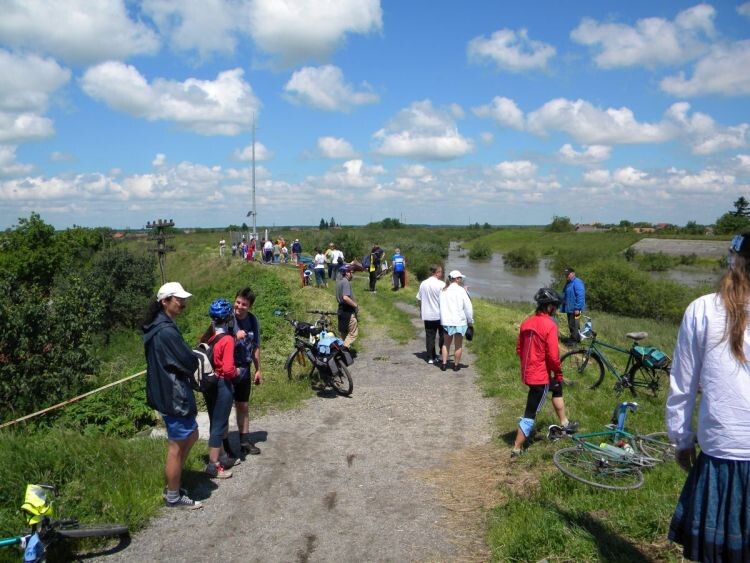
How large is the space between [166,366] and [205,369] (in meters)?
0.50

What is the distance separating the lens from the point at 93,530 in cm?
401

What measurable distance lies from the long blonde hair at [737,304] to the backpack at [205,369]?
12.1 ft

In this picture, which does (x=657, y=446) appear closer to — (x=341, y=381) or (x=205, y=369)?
(x=205, y=369)

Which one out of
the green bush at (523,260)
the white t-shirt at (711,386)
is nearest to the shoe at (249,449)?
the white t-shirt at (711,386)

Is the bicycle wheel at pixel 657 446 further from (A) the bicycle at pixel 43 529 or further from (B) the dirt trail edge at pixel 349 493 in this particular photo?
(A) the bicycle at pixel 43 529

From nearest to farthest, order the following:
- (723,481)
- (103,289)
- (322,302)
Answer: (723,481) < (322,302) < (103,289)

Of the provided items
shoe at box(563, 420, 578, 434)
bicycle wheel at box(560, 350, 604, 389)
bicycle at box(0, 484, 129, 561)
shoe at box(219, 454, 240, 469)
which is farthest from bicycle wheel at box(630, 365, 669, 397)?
bicycle at box(0, 484, 129, 561)

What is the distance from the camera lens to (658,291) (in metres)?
33.9

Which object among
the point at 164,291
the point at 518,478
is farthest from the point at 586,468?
the point at 164,291

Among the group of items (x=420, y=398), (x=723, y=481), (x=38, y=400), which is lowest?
(x=38, y=400)

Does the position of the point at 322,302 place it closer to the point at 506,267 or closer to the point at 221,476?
the point at 221,476

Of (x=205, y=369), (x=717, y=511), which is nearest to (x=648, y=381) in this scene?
(x=717, y=511)

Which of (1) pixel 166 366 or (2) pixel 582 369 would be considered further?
(2) pixel 582 369

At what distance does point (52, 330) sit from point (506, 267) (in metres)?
60.5
